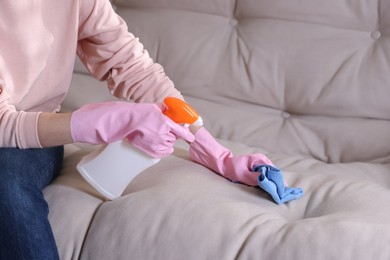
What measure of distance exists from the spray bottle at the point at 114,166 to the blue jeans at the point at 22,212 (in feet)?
0.29

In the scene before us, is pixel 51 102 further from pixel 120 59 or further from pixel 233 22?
pixel 233 22

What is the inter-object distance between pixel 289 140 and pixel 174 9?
0.46 meters

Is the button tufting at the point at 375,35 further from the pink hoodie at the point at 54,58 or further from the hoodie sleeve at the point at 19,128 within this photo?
the hoodie sleeve at the point at 19,128

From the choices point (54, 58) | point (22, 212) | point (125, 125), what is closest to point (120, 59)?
point (54, 58)

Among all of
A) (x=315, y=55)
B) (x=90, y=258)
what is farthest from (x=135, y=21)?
(x=90, y=258)

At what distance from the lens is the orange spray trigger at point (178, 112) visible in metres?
0.88

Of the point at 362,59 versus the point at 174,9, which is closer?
the point at 362,59

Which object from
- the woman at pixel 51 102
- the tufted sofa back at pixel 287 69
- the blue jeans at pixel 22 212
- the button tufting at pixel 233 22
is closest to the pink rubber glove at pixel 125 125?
the woman at pixel 51 102

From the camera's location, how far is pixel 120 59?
111 cm

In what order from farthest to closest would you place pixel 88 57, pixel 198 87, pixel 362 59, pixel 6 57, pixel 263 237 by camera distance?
pixel 198 87 < pixel 362 59 < pixel 88 57 < pixel 6 57 < pixel 263 237

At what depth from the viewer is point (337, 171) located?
1.16 m

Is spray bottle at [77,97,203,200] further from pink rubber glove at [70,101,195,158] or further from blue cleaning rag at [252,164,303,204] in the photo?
blue cleaning rag at [252,164,303,204]

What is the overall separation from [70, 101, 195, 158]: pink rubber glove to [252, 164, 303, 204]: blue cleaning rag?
0.50 feet

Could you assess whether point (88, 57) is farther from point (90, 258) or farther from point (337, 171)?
point (337, 171)
